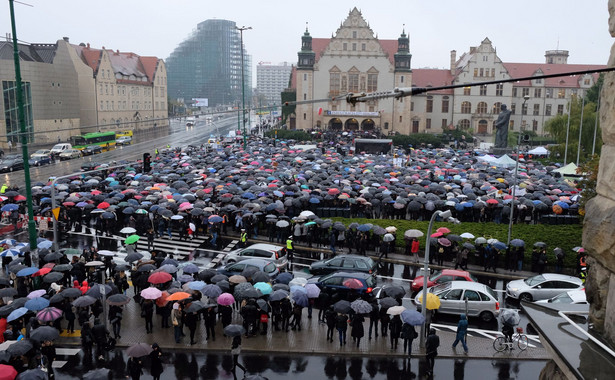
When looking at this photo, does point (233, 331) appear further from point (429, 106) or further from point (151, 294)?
point (429, 106)

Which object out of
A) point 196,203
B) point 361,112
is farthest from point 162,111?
point 196,203

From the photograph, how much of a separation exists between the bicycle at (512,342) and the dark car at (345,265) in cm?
605

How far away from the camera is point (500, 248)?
76.2 ft

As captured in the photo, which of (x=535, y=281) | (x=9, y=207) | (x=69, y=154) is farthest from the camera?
(x=69, y=154)

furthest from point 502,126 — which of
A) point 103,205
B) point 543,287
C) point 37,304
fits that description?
point 37,304

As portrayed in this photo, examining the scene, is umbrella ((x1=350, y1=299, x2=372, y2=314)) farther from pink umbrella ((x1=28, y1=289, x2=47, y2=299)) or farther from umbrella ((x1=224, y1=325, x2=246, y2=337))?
pink umbrella ((x1=28, y1=289, x2=47, y2=299))

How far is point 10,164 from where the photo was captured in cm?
5156

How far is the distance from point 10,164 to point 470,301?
1934 inches

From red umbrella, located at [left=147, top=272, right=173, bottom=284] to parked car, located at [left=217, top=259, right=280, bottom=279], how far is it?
2.41m

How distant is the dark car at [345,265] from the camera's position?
68.3ft

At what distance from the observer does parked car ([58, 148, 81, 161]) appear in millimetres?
61584

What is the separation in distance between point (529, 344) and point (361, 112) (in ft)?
254

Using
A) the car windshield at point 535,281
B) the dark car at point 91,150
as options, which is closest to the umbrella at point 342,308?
the car windshield at point 535,281

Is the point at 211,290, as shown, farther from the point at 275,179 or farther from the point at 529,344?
the point at 275,179
